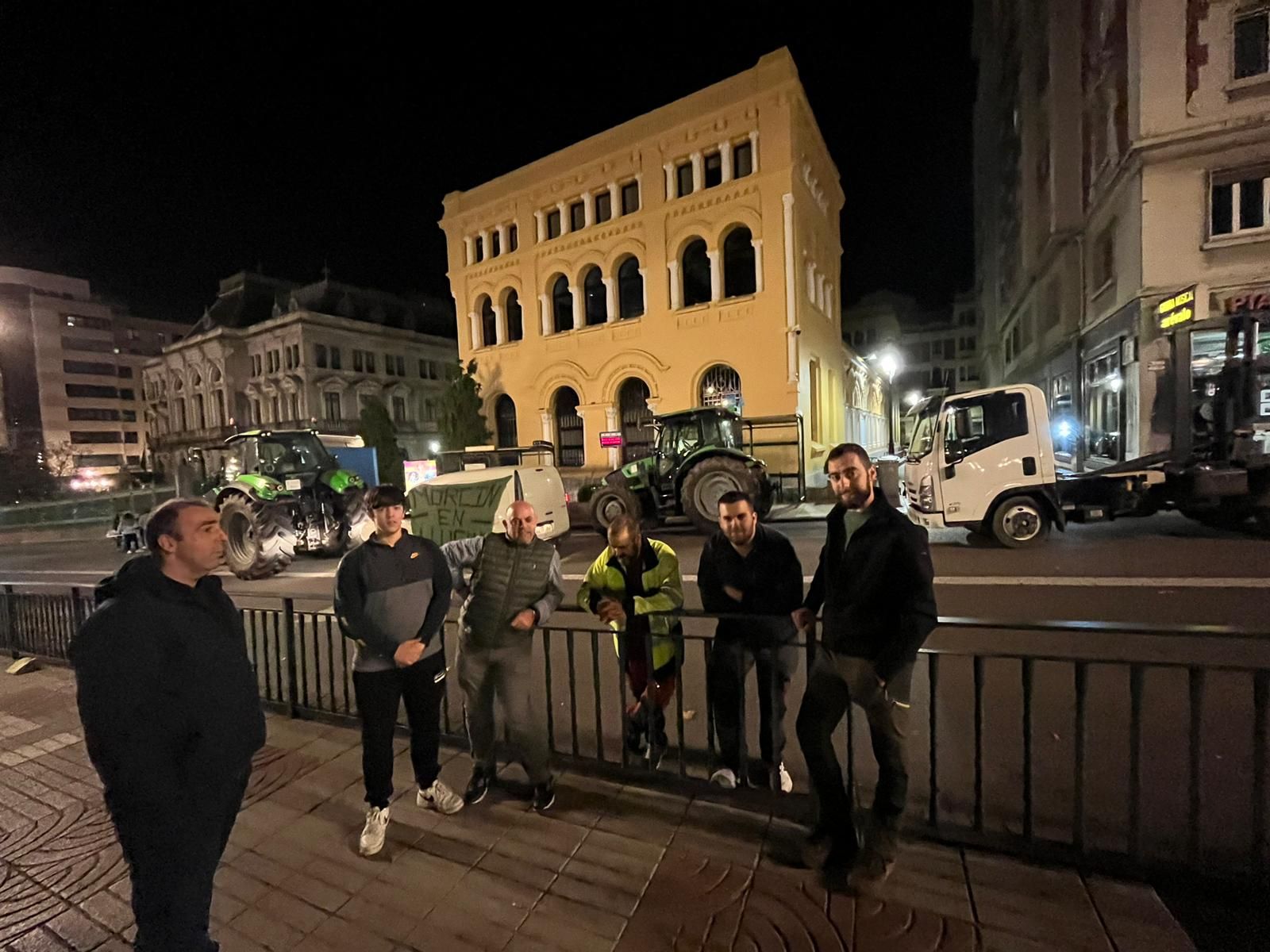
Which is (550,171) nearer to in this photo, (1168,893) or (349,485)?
(349,485)

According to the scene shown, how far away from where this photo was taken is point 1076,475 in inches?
374

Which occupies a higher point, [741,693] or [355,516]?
[355,516]

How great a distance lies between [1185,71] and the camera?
1348cm

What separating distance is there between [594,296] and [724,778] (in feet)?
68.1

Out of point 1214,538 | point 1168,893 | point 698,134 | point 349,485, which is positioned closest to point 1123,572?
point 1214,538

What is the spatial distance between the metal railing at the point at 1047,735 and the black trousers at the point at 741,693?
0.36 ft

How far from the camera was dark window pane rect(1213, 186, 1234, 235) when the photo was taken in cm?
1347

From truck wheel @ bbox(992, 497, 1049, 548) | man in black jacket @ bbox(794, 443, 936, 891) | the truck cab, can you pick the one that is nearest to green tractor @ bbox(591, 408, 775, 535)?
the truck cab

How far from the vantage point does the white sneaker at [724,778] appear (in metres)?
3.29

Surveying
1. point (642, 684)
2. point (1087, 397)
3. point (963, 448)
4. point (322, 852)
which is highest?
point (1087, 397)

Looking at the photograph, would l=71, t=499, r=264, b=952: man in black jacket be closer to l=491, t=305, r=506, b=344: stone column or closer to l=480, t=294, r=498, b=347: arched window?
l=491, t=305, r=506, b=344: stone column

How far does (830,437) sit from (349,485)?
1666 cm

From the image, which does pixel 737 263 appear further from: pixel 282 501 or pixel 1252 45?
pixel 282 501

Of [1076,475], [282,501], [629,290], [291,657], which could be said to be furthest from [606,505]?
[629,290]
